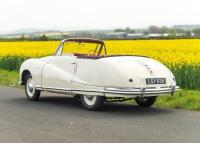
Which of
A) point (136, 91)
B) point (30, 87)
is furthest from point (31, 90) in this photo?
point (136, 91)

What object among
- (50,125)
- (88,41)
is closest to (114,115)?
(50,125)

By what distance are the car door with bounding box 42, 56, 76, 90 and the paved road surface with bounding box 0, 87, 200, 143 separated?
0.50 metres

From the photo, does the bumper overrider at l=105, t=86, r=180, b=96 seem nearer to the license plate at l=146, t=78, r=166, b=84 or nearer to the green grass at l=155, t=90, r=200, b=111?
the license plate at l=146, t=78, r=166, b=84

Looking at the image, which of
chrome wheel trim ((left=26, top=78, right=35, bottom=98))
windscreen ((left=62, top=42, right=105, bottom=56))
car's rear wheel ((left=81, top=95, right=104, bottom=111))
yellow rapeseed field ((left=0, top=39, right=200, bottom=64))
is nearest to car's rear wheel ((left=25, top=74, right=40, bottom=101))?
chrome wheel trim ((left=26, top=78, right=35, bottom=98))

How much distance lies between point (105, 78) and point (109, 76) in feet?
0.35

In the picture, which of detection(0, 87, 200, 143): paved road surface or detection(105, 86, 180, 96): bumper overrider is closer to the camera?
detection(0, 87, 200, 143): paved road surface

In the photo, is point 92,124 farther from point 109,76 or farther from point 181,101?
point 181,101

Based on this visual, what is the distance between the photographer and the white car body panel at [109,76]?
33.5 ft

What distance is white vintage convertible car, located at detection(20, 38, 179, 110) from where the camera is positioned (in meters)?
10.2

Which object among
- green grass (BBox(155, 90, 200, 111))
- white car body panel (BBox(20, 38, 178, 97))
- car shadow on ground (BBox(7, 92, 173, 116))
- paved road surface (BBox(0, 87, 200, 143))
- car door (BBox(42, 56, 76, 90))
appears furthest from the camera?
car door (BBox(42, 56, 76, 90))

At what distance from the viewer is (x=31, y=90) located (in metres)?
13.0

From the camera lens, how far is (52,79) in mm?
11938

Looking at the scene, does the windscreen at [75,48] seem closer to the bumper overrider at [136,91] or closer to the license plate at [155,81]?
the bumper overrider at [136,91]

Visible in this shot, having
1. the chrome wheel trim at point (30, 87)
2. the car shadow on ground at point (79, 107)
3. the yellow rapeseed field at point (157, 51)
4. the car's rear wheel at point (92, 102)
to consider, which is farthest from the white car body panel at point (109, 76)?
the yellow rapeseed field at point (157, 51)
